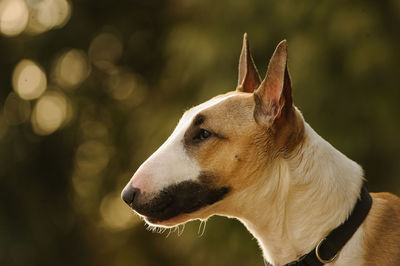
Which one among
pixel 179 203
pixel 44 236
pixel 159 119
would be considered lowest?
pixel 44 236

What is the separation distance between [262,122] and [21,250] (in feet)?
28.6

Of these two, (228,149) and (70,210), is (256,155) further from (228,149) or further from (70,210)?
(70,210)

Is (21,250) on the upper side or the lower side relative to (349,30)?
lower

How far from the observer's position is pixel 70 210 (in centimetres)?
1233

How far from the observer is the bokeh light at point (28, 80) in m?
11.9

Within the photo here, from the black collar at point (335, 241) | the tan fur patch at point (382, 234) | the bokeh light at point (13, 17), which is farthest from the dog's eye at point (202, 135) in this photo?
the bokeh light at point (13, 17)

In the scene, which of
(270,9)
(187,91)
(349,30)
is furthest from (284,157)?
(187,91)

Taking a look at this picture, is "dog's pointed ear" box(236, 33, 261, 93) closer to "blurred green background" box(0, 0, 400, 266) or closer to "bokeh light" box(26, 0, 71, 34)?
"blurred green background" box(0, 0, 400, 266)

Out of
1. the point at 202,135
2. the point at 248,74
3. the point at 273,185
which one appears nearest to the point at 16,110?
the point at 248,74

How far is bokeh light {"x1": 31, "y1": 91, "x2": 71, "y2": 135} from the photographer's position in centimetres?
1191

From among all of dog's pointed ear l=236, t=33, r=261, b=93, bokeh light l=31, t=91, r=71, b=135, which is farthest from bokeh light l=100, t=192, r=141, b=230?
dog's pointed ear l=236, t=33, r=261, b=93

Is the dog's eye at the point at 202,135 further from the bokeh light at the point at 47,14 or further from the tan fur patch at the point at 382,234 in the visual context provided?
the bokeh light at the point at 47,14

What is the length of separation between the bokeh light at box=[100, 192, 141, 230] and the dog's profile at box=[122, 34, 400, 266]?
24.2ft

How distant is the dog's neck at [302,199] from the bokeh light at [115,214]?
7427 mm
